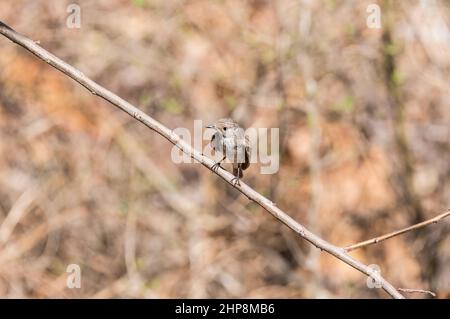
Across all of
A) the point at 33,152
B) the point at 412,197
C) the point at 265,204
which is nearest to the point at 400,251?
the point at 412,197

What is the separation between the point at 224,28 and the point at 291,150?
180 centimetres

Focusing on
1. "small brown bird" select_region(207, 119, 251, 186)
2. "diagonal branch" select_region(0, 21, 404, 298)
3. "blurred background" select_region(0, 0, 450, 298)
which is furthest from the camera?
"blurred background" select_region(0, 0, 450, 298)

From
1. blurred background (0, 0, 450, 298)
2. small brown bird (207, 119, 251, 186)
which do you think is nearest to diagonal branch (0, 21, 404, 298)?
small brown bird (207, 119, 251, 186)

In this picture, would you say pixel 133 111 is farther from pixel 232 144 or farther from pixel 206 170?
pixel 206 170

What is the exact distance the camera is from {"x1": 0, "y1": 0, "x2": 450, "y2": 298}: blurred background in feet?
23.0

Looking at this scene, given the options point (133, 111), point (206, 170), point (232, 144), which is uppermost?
point (206, 170)

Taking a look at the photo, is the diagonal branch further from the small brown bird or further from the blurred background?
the blurred background

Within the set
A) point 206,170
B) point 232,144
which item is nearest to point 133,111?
point 232,144

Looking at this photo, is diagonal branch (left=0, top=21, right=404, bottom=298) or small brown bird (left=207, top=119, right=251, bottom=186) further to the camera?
small brown bird (left=207, top=119, right=251, bottom=186)

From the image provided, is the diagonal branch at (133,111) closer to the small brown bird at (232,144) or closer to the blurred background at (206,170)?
the small brown bird at (232,144)

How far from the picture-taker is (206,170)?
292 inches

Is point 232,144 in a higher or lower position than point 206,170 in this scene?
lower

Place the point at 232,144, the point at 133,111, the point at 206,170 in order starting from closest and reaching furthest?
the point at 133,111 < the point at 232,144 < the point at 206,170

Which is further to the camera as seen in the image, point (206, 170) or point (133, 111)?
point (206, 170)
